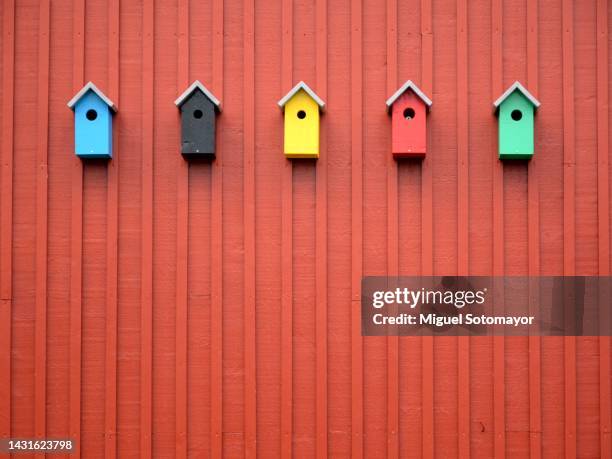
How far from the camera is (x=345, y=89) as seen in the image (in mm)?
3500

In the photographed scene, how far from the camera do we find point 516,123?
3361mm

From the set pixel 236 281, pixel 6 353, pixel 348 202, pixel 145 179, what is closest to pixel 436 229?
pixel 348 202

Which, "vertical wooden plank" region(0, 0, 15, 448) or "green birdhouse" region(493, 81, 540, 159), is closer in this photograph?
"green birdhouse" region(493, 81, 540, 159)

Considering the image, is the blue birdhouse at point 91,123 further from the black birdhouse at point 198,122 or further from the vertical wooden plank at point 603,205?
the vertical wooden plank at point 603,205

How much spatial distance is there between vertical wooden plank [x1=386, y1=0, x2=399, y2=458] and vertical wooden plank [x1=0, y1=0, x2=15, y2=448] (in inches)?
96.7

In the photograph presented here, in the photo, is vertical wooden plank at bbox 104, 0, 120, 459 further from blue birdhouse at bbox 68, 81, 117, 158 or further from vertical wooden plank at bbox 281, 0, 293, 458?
vertical wooden plank at bbox 281, 0, 293, 458

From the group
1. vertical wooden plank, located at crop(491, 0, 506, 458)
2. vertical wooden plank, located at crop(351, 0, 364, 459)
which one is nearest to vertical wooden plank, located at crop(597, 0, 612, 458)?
vertical wooden plank, located at crop(491, 0, 506, 458)

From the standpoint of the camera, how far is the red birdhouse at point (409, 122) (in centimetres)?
337

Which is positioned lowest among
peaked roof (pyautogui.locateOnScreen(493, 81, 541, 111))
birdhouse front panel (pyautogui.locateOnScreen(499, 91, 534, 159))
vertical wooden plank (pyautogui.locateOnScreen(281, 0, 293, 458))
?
vertical wooden plank (pyautogui.locateOnScreen(281, 0, 293, 458))

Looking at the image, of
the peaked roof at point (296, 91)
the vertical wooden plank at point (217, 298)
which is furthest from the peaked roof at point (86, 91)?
the peaked roof at point (296, 91)

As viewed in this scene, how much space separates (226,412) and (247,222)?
4.05 feet

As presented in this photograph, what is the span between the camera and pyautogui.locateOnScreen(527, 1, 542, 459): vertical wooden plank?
3408 mm

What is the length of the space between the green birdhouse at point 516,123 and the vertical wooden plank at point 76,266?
2.72 m

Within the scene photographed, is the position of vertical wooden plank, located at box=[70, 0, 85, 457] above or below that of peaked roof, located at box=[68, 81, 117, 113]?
below
